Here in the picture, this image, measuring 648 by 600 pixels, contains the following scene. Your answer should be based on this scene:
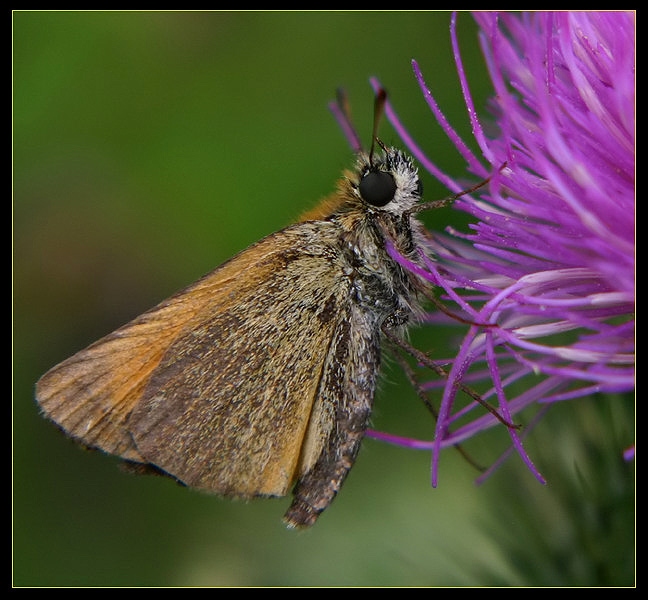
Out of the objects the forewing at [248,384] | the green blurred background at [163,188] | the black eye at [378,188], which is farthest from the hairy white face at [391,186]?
the green blurred background at [163,188]

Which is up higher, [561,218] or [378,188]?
[378,188]

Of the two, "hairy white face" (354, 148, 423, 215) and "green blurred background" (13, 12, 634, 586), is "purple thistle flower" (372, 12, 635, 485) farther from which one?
"green blurred background" (13, 12, 634, 586)

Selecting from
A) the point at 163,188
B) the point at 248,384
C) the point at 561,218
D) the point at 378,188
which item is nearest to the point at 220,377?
the point at 248,384

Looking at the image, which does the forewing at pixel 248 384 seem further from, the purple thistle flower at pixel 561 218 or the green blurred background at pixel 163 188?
the green blurred background at pixel 163 188

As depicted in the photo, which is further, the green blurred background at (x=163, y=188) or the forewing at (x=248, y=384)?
the green blurred background at (x=163, y=188)

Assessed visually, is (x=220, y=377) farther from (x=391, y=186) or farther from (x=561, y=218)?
(x=561, y=218)

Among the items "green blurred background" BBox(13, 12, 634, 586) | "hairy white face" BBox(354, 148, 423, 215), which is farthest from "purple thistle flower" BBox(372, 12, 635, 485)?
"green blurred background" BBox(13, 12, 634, 586)
